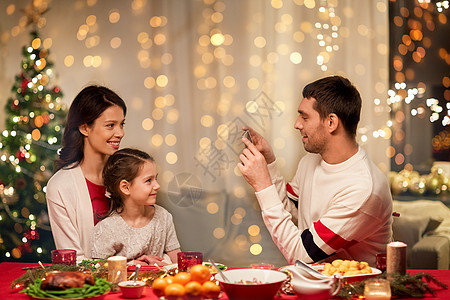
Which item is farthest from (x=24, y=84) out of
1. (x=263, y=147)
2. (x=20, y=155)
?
(x=263, y=147)

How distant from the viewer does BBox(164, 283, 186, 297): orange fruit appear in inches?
64.8

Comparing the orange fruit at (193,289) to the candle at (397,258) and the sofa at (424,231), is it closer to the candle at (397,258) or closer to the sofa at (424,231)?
the candle at (397,258)

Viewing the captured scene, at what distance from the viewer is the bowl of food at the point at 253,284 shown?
1.67 metres

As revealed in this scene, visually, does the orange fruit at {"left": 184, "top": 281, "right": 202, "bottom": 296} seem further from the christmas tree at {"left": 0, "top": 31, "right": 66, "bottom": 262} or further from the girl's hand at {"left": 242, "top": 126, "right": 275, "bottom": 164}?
the christmas tree at {"left": 0, "top": 31, "right": 66, "bottom": 262}

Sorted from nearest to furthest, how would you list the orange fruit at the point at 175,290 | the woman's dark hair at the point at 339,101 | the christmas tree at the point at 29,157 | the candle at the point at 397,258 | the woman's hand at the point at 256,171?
the orange fruit at the point at 175,290
the candle at the point at 397,258
the woman's hand at the point at 256,171
the woman's dark hair at the point at 339,101
the christmas tree at the point at 29,157

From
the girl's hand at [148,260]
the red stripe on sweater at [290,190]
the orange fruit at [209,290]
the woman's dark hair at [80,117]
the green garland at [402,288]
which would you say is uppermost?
the woman's dark hair at [80,117]

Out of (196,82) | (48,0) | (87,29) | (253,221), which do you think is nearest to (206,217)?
(253,221)

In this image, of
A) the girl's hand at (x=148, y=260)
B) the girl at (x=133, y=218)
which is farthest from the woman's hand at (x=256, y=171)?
the girl's hand at (x=148, y=260)

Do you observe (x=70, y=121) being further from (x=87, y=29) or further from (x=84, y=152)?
(x=87, y=29)

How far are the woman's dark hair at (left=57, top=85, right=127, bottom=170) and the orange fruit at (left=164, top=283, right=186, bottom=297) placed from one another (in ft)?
4.87

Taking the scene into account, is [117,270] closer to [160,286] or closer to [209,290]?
[160,286]

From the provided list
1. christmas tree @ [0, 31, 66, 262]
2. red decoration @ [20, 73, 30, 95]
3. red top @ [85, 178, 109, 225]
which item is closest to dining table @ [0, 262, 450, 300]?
red top @ [85, 178, 109, 225]

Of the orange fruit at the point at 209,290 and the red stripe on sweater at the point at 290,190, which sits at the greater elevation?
the red stripe on sweater at the point at 290,190

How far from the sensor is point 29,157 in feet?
12.7
